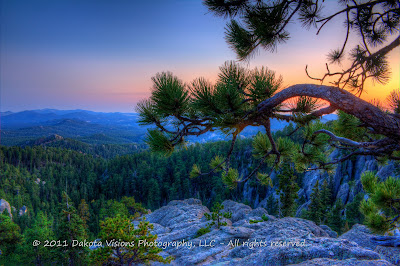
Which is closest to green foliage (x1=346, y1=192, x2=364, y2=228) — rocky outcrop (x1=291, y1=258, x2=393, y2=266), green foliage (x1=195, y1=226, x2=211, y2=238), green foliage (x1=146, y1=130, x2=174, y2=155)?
green foliage (x1=195, y1=226, x2=211, y2=238)

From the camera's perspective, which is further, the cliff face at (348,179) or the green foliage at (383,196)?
the cliff face at (348,179)

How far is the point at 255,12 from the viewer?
2.88 metres

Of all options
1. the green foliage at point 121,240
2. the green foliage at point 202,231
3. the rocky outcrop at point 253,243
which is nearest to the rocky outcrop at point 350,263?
the rocky outcrop at point 253,243

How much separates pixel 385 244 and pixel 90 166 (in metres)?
96.3

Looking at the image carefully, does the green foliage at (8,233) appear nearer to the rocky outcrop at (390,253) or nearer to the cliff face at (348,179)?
the rocky outcrop at (390,253)

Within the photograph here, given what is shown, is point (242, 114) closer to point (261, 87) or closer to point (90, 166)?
point (261, 87)

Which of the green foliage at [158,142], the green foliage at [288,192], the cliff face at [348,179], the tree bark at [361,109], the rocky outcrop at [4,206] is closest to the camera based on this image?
the tree bark at [361,109]

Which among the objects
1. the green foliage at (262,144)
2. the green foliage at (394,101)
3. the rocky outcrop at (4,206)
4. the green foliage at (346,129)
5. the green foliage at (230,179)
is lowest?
the rocky outcrop at (4,206)

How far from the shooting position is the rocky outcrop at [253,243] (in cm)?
384

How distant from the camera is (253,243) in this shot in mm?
8789

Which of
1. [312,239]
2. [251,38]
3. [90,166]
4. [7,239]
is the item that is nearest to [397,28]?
[251,38]

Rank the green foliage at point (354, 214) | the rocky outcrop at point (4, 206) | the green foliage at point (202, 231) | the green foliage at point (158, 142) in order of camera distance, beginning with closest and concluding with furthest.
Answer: the green foliage at point (158, 142)
the green foliage at point (202, 231)
the green foliage at point (354, 214)
the rocky outcrop at point (4, 206)

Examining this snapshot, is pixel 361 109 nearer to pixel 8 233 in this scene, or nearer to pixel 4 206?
pixel 8 233

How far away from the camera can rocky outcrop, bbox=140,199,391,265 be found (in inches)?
151
